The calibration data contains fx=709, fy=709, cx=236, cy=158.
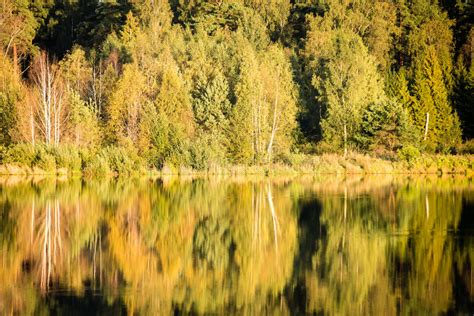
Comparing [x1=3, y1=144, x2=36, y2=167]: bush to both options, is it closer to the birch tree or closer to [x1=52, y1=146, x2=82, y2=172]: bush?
[x1=52, y1=146, x2=82, y2=172]: bush

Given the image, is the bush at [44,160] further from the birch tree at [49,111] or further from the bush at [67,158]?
the birch tree at [49,111]

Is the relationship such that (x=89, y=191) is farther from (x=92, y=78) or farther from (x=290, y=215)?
(x=92, y=78)

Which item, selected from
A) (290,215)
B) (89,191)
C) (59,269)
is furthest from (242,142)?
(59,269)

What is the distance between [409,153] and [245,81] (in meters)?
14.5

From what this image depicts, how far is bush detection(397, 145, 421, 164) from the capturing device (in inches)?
2128

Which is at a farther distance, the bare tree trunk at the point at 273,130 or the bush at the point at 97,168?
the bare tree trunk at the point at 273,130

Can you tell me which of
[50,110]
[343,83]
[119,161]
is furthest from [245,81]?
[50,110]

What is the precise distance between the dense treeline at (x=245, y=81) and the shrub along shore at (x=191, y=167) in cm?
66

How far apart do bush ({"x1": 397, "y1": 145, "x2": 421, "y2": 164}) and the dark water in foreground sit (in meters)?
20.4

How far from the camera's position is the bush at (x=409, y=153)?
177 feet

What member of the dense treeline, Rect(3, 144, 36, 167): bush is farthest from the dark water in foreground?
the dense treeline

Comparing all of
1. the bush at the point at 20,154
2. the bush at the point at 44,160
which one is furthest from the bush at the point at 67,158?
the bush at the point at 20,154

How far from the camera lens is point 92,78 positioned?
63.1m

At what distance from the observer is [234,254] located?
18.6 m
